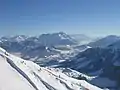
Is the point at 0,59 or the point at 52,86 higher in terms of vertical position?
A: the point at 0,59

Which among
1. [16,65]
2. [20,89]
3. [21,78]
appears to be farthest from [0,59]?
[20,89]

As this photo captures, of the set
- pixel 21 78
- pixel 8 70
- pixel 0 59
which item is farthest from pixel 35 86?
pixel 0 59

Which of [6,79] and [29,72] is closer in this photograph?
[6,79]

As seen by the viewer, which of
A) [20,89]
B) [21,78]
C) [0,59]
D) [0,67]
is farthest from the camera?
[0,59]

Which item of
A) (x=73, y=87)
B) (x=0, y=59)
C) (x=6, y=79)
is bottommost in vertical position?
(x=73, y=87)

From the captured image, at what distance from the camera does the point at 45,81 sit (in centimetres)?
2420

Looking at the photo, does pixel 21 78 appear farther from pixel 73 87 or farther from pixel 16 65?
pixel 73 87

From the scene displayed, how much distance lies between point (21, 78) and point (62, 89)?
335cm

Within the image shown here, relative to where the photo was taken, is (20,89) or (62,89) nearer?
(20,89)

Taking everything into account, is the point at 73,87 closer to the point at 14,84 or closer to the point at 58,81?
the point at 58,81

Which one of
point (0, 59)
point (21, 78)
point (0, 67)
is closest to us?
point (21, 78)

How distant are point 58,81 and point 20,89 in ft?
19.2

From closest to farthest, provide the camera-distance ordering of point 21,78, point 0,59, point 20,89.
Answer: point 20,89 → point 21,78 → point 0,59

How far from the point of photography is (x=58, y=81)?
2617cm
